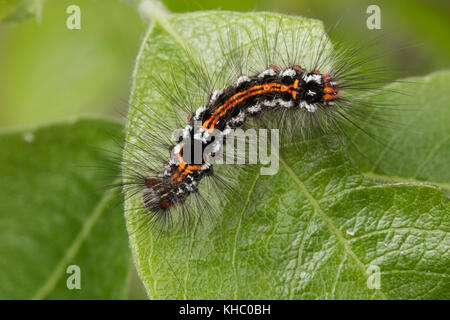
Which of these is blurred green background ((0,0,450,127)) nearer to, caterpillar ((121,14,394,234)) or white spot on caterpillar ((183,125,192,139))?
caterpillar ((121,14,394,234))

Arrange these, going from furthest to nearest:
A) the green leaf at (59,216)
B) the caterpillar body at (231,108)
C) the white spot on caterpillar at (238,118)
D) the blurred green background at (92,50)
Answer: the blurred green background at (92,50)
the green leaf at (59,216)
the white spot on caterpillar at (238,118)
the caterpillar body at (231,108)

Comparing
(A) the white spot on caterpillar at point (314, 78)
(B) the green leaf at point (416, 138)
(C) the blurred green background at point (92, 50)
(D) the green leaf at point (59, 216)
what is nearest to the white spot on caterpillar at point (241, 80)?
(A) the white spot on caterpillar at point (314, 78)

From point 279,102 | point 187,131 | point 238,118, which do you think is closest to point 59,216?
point 187,131

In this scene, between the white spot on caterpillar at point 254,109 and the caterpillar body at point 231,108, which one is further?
the white spot on caterpillar at point 254,109

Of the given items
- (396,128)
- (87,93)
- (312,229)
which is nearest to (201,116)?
(312,229)

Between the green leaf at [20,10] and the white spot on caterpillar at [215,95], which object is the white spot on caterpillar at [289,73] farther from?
the green leaf at [20,10]

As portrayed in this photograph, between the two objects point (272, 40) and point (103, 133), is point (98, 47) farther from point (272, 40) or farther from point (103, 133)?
point (272, 40)

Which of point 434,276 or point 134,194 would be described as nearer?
point 434,276

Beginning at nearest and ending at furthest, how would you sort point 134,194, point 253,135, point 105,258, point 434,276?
point 434,276, point 134,194, point 253,135, point 105,258
